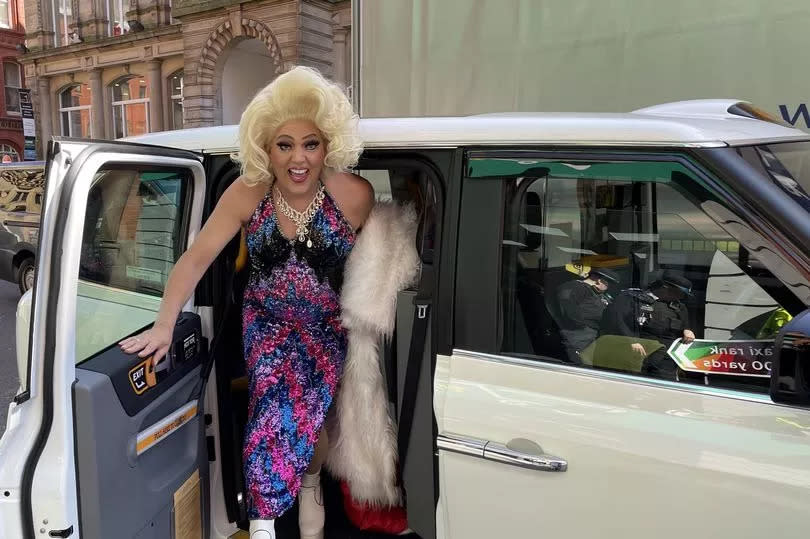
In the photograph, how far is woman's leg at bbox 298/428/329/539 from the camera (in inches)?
87.2

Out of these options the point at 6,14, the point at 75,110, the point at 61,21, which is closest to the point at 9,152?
the point at 6,14

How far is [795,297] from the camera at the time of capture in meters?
1.49

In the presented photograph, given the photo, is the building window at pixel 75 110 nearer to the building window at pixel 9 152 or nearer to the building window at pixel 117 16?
the building window at pixel 117 16

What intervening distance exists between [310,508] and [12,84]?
3594cm

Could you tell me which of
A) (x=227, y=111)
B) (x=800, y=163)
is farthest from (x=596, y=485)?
(x=227, y=111)

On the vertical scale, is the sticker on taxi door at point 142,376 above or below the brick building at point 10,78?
below

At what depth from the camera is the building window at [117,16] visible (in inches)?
890

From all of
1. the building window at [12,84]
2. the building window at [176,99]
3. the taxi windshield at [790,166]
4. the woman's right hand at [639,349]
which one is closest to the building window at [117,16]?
the building window at [176,99]

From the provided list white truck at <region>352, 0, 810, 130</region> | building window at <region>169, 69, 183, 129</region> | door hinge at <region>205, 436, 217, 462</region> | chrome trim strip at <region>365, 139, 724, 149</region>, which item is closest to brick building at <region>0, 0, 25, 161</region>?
building window at <region>169, 69, 183, 129</region>

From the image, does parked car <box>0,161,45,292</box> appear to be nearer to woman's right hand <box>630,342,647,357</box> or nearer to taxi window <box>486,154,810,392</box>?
taxi window <box>486,154,810,392</box>

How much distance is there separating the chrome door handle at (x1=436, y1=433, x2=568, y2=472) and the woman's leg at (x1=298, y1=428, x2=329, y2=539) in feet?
2.15

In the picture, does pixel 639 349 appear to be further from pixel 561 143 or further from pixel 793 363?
pixel 561 143

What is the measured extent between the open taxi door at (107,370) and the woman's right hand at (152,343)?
0.03 meters

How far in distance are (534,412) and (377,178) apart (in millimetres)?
1486
